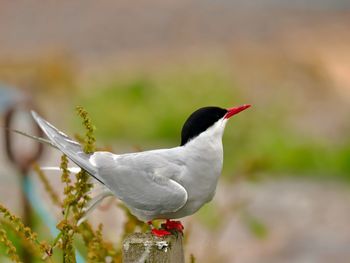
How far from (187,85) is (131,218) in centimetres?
673

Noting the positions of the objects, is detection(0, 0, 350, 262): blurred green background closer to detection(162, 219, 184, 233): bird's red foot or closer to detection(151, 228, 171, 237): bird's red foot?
detection(162, 219, 184, 233): bird's red foot

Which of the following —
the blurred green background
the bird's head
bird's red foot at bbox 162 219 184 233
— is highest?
the bird's head

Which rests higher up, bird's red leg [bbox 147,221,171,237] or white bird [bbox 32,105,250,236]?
white bird [bbox 32,105,250,236]

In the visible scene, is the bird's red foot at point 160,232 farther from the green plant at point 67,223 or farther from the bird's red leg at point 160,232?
the green plant at point 67,223

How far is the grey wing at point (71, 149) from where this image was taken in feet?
10.2

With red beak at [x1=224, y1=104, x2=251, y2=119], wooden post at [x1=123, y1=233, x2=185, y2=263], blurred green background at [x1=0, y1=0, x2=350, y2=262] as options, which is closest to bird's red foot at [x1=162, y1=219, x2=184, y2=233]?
wooden post at [x1=123, y1=233, x2=185, y2=263]

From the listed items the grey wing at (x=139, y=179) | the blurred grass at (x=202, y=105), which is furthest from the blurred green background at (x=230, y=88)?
the grey wing at (x=139, y=179)

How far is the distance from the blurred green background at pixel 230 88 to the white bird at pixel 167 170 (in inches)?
59.9

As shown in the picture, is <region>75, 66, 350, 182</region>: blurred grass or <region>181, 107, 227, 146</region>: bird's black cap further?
<region>75, 66, 350, 182</region>: blurred grass

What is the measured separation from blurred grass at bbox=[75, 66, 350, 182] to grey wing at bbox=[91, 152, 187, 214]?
552cm

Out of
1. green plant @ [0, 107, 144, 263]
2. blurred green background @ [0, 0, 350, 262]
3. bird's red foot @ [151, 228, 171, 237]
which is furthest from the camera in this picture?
blurred green background @ [0, 0, 350, 262]

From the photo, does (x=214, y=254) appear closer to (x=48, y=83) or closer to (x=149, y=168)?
(x=149, y=168)

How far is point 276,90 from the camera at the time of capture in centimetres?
1134

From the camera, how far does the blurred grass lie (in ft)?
29.9
